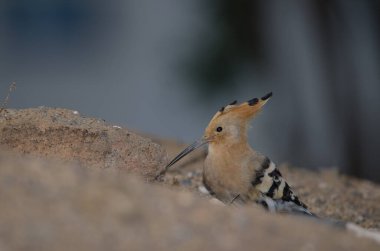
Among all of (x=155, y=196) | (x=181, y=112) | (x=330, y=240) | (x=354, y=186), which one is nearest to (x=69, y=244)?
(x=155, y=196)

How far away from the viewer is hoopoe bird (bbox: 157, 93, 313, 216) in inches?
172

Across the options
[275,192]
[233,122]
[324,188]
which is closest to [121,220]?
[275,192]

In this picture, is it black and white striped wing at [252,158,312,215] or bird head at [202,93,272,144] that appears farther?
bird head at [202,93,272,144]

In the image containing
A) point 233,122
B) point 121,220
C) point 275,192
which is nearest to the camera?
point 121,220

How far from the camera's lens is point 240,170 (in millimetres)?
4453

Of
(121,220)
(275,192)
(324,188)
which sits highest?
(121,220)

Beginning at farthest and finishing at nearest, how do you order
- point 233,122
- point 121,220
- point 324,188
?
point 324,188 < point 233,122 < point 121,220

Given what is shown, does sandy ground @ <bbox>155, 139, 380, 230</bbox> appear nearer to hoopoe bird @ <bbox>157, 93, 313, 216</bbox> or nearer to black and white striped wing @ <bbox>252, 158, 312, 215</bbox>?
hoopoe bird @ <bbox>157, 93, 313, 216</bbox>

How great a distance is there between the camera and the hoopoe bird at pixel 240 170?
14.3 ft

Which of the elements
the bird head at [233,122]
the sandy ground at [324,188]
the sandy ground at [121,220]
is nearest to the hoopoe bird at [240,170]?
the bird head at [233,122]

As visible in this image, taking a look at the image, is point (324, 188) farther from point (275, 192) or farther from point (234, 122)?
point (275, 192)

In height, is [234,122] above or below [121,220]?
below

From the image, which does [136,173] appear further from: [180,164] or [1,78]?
[1,78]

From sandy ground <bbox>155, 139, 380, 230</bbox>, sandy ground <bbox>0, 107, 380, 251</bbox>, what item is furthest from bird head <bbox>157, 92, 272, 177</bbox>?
sandy ground <bbox>0, 107, 380, 251</bbox>
